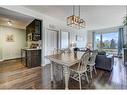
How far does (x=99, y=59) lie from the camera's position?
14.7ft

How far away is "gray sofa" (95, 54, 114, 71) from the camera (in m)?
4.21


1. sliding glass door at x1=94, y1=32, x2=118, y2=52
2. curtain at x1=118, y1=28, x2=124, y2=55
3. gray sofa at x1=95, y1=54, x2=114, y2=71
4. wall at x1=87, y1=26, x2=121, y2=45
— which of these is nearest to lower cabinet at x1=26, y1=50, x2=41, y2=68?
gray sofa at x1=95, y1=54, x2=114, y2=71

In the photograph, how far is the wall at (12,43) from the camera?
693cm

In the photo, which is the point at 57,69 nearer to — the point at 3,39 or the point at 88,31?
the point at 3,39

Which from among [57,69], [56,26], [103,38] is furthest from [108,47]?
[57,69]

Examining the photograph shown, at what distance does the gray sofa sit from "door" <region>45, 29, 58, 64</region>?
2432 mm

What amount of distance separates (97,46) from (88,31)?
1.57 m

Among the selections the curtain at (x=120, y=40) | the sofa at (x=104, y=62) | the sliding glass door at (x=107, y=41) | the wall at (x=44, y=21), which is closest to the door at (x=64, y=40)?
the wall at (x=44, y=21)

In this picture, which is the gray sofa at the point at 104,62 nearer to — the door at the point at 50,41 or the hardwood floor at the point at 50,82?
the hardwood floor at the point at 50,82

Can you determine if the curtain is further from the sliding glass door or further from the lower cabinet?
the lower cabinet

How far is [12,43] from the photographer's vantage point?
24.6 feet

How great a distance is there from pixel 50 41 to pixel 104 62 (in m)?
2.81

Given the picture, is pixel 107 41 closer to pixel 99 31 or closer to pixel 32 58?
pixel 99 31

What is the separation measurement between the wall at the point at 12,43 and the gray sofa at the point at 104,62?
5643 millimetres
